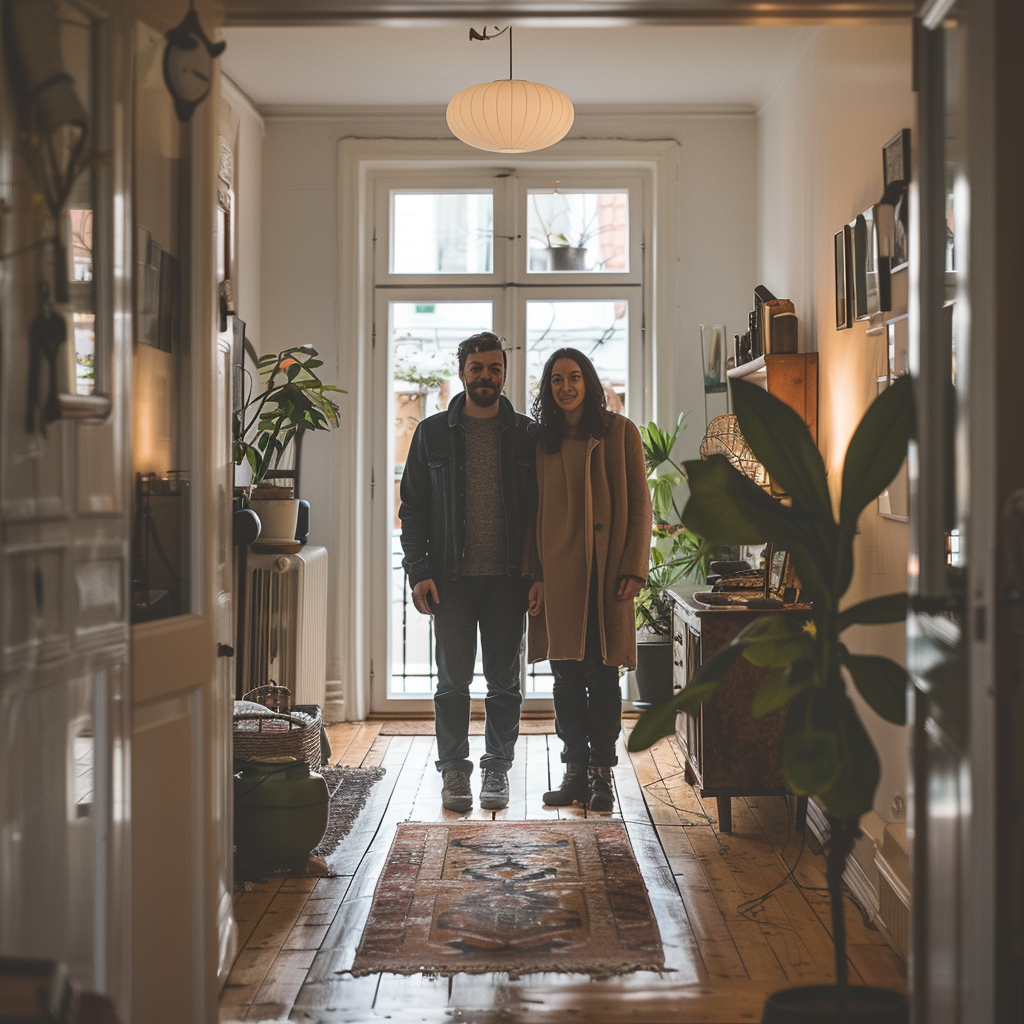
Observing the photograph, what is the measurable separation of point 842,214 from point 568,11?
169 centimetres

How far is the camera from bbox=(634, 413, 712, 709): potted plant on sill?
4.64m

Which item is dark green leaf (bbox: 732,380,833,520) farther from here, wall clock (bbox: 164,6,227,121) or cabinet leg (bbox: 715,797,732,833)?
cabinet leg (bbox: 715,797,732,833)

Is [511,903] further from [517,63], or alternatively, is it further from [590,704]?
[517,63]

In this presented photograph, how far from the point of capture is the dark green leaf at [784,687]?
1994 millimetres

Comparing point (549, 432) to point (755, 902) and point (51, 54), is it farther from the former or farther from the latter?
point (51, 54)

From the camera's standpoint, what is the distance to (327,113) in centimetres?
494

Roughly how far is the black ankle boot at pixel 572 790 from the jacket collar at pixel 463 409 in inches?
49.7

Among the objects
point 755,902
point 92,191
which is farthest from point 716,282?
point 92,191

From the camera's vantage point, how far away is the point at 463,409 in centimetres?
373

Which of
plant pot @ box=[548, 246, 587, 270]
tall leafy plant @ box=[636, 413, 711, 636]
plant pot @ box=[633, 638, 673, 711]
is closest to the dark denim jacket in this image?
tall leafy plant @ box=[636, 413, 711, 636]

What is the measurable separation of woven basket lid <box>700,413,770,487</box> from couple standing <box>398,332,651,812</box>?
395mm

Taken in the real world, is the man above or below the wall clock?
below

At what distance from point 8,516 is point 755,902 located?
2.25 metres

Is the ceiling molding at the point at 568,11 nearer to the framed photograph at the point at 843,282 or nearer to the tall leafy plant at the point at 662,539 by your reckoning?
the framed photograph at the point at 843,282
